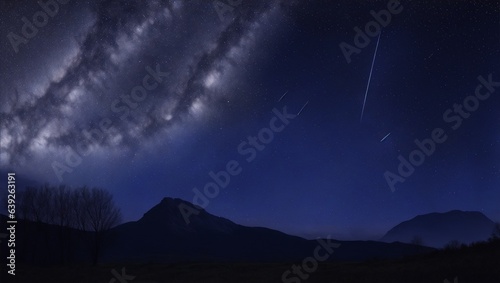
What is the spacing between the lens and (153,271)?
39750 millimetres

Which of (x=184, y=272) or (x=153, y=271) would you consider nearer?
(x=184, y=272)

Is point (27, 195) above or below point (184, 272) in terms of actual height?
above

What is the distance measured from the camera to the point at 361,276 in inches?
1140

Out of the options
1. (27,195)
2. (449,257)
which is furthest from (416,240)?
(27,195)

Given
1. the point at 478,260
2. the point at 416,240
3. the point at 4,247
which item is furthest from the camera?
the point at 416,240

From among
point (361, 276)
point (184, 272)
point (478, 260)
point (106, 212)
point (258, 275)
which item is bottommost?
point (478, 260)

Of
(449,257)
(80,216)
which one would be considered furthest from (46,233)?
(449,257)

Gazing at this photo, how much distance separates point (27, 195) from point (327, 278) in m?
57.2

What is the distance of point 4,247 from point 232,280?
74360 mm

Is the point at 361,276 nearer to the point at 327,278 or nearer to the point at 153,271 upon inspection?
the point at 327,278

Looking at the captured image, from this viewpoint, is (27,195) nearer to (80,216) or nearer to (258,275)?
(80,216)

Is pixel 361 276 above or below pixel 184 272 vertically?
below

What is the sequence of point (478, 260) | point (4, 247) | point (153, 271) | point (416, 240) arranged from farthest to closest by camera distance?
1. point (416, 240)
2. point (4, 247)
3. point (153, 271)
4. point (478, 260)

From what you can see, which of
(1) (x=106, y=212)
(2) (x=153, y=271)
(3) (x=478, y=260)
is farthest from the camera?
(1) (x=106, y=212)
